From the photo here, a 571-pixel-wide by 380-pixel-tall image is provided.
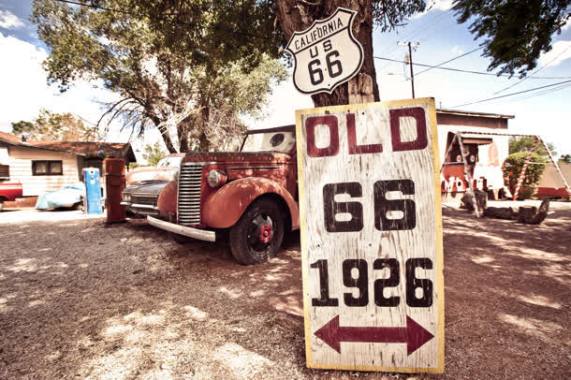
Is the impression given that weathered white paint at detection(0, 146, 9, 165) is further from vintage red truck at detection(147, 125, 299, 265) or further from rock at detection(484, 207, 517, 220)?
rock at detection(484, 207, 517, 220)

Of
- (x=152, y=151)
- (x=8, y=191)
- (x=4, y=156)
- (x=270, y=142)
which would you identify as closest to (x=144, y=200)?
(x=270, y=142)

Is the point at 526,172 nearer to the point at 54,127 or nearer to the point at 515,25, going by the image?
the point at 515,25

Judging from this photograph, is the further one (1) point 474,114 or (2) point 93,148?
(2) point 93,148

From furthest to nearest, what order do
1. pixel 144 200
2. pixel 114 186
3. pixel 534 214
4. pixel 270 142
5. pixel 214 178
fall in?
pixel 114 186 < pixel 534 214 < pixel 144 200 < pixel 270 142 < pixel 214 178

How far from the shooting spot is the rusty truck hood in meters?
3.85

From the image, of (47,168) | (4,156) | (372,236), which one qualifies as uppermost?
(4,156)

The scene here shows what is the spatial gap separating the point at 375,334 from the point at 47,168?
19227 mm

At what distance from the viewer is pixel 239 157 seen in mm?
4062

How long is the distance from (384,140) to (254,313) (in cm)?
180

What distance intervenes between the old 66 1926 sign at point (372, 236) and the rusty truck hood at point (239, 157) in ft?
7.98

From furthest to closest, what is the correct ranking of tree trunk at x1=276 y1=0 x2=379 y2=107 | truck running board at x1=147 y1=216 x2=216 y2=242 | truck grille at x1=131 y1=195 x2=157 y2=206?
truck grille at x1=131 y1=195 x2=157 y2=206
truck running board at x1=147 y1=216 x2=216 y2=242
tree trunk at x1=276 y1=0 x2=379 y2=107

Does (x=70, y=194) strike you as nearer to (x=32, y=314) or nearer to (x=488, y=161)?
(x=32, y=314)

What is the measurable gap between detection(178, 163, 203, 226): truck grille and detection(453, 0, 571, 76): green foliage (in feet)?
18.5

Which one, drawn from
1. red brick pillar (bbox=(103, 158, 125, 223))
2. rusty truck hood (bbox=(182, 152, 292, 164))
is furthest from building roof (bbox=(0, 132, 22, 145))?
rusty truck hood (bbox=(182, 152, 292, 164))
